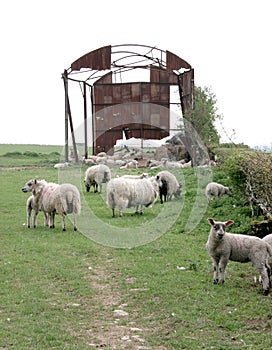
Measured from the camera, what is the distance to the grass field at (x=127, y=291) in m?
7.86

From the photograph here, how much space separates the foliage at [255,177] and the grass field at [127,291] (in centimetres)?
65

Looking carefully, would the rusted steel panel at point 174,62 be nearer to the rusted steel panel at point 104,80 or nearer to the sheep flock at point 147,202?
the rusted steel panel at point 104,80

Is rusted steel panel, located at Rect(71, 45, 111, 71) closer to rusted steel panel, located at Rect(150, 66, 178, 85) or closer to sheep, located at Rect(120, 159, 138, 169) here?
rusted steel panel, located at Rect(150, 66, 178, 85)

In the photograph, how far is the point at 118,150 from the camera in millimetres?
41000

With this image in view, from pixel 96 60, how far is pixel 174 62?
4.94 metres

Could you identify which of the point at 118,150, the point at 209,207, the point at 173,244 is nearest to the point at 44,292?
the point at 173,244

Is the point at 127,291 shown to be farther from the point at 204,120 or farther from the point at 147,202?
the point at 204,120

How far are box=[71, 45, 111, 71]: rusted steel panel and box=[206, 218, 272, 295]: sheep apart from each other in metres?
28.4

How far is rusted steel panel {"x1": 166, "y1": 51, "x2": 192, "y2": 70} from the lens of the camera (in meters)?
37.9

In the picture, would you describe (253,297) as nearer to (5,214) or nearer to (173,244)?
(173,244)

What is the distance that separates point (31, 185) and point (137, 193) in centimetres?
343

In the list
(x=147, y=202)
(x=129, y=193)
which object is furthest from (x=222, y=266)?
(x=147, y=202)

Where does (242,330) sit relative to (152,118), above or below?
below

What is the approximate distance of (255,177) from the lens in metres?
13.9
